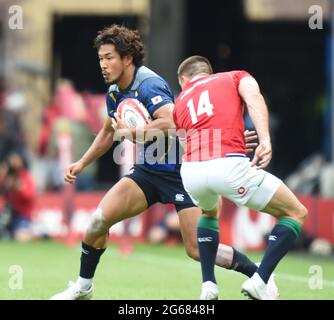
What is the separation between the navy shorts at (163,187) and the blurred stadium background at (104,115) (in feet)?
3.26

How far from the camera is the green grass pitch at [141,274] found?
11.5 m

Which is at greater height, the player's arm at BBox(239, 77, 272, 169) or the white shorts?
the player's arm at BBox(239, 77, 272, 169)

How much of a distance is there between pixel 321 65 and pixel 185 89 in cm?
1794

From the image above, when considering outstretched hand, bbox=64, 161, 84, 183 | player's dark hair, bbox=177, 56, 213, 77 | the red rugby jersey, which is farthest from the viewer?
outstretched hand, bbox=64, 161, 84, 183

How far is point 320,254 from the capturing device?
18.3m

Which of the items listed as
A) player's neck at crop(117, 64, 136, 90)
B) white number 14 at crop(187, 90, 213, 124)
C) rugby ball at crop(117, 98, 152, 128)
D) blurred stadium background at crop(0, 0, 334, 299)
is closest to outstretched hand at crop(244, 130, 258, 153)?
white number 14 at crop(187, 90, 213, 124)

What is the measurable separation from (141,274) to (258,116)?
5.07 meters

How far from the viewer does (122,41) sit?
10.4m

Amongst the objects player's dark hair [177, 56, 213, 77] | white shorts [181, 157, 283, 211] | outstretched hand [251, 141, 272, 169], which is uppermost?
player's dark hair [177, 56, 213, 77]

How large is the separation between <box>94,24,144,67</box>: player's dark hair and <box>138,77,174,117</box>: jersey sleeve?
0.30 meters

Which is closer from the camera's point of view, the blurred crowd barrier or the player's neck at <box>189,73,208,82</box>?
the player's neck at <box>189,73,208,82</box>

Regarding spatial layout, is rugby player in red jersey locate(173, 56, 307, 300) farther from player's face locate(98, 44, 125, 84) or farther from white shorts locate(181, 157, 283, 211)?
player's face locate(98, 44, 125, 84)

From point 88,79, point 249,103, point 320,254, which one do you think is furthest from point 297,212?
point 88,79

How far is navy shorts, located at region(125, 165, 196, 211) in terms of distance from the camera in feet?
34.4
